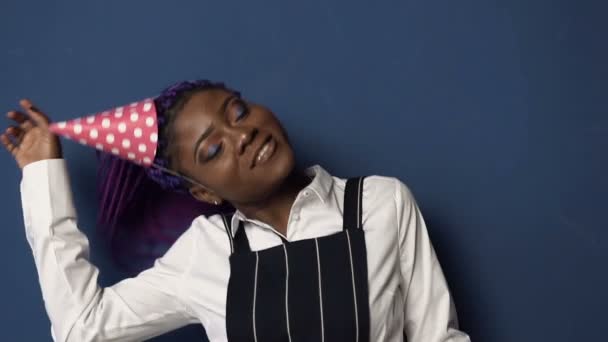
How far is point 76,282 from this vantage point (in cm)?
107

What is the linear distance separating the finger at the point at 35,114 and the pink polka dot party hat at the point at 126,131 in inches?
4.8

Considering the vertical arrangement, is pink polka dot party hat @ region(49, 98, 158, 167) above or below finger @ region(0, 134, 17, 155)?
above

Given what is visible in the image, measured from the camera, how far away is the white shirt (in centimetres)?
104

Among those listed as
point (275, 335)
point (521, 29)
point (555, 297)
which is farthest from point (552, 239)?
point (275, 335)

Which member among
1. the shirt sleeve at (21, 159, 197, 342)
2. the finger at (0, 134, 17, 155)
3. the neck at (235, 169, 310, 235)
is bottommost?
the shirt sleeve at (21, 159, 197, 342)

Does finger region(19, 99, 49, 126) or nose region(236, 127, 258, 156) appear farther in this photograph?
finger region(19, 99, 49, 126)

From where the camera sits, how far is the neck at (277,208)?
41.6 inches

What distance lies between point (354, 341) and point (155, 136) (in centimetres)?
43

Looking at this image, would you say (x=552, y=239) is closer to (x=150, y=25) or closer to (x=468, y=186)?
(x=468, y=186)

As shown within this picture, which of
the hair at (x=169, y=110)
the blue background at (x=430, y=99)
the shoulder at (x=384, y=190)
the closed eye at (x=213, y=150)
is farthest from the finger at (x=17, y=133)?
the shoulder at (x=384, y=190)

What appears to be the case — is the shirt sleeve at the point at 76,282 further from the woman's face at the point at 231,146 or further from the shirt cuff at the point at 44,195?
the woman's face at the point at 231,146

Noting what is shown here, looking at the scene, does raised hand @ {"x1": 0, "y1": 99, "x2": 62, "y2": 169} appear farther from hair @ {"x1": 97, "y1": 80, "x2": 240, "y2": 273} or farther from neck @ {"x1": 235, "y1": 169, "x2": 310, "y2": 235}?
neck @ {"x1": 235, "y1": 169, "x2": 310, "y2": 235}

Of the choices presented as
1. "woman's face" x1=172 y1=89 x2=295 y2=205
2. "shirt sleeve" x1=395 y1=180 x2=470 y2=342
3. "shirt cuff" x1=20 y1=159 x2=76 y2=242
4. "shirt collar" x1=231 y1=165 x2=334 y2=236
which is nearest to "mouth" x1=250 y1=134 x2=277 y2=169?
"woman's face" x1=172 y1=89 x2=295 y2=205

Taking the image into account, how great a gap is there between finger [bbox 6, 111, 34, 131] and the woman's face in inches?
11.9
